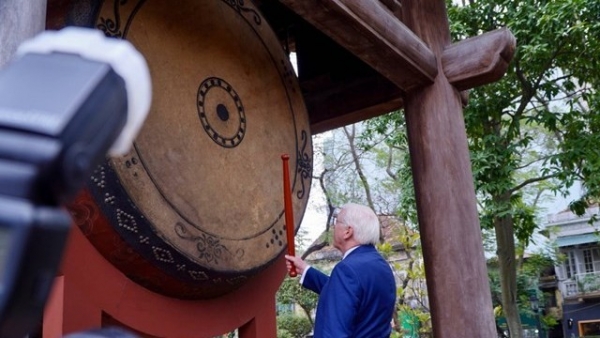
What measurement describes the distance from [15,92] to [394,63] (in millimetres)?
2290

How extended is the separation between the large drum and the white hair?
10.3 inches

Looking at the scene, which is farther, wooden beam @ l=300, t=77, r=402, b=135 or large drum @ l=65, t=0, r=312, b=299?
wooden beam @ l=300, t=77, r=402, b=135

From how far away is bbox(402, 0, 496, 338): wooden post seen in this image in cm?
261

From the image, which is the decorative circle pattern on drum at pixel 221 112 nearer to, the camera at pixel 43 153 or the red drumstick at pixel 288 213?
the red drumstick at pixel 288 213

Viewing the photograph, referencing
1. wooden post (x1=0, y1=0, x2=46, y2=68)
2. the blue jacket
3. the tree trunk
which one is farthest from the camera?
the tree trunk

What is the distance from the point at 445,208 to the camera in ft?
8.82

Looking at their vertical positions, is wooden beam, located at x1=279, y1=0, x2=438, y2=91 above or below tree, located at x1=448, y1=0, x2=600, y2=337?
below

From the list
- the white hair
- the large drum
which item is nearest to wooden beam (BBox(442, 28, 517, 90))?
the large drum

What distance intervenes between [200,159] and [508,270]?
6.64 metres

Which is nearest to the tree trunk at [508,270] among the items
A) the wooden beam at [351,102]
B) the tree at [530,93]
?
the tree at [530,93]

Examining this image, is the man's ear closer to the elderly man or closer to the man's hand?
the elderly man

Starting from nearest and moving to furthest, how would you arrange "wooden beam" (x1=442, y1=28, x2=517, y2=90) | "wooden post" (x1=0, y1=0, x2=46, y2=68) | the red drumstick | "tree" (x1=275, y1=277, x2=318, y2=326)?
"wooden post" (x1=0, y1=0, x2=46, y2=68)
the red drumstick
"wooden beam" (x1=442, y1=28, x2=517, y2=90)
"tree" (x1=275, y1=277, x2=318, y2=326)

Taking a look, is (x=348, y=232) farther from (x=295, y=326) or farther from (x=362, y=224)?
(x=295, y=326)

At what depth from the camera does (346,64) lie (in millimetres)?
3264
